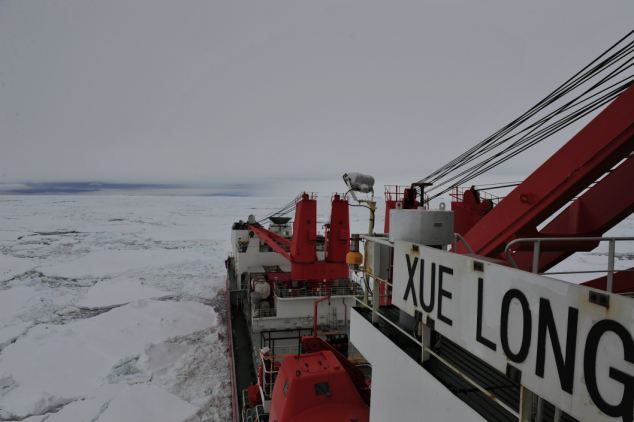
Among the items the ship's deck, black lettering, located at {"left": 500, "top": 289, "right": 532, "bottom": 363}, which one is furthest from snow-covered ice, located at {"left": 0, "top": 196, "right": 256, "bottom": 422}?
black lettering, located at {"left": 500, "top": 289, "right": 532, "bottom": 363}

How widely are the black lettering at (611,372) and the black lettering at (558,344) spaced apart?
2.8 inches

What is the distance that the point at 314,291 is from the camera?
13.3 meters

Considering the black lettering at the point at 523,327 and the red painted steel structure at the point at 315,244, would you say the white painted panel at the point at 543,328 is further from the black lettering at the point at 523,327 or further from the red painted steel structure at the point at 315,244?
the red painted steel structure at the point at 315,244

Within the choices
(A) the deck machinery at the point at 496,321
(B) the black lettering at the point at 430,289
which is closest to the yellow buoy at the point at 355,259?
(A) the deck machinery at the point at 496,321

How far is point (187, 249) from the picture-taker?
115 ft

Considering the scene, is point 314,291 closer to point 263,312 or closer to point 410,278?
point 263,312

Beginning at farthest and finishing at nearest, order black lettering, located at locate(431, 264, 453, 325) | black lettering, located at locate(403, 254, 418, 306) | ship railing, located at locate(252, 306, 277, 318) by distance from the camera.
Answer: ship railing, located at locate(252, 306, 277, 318) < black lettering, located at locate(403, 254, 418, 306) < black lettering, located at locate(431, 264, 453, 325)

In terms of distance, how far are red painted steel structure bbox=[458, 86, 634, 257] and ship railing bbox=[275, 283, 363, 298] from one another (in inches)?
336

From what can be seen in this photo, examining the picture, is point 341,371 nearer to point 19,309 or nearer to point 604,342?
point 604,342

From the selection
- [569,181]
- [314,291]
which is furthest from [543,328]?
[314,291]

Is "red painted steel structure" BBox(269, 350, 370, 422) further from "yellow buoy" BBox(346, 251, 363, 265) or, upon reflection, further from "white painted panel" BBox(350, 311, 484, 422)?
"yellow buoy" BBox(346, 251, 363, 265)

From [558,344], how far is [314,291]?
1173 cm

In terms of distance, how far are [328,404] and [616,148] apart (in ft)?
16.9

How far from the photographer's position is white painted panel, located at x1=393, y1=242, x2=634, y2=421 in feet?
5.26
